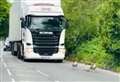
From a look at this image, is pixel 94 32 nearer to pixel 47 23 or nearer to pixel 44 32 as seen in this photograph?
pixel 47 23

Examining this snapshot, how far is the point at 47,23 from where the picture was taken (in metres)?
42.4

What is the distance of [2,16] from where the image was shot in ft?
325

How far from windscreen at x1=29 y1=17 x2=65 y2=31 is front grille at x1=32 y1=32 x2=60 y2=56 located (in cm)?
46

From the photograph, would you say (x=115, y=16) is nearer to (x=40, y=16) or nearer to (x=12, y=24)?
(x=40, y=16)

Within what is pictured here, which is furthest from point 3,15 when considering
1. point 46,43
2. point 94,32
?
point 46,43

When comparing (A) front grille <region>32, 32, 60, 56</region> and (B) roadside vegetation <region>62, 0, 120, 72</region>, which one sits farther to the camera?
(A) front grille <region>32, 32, 60, 56</region>

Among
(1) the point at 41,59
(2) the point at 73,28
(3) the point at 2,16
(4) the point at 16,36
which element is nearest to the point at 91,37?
(2) the point at 73,28

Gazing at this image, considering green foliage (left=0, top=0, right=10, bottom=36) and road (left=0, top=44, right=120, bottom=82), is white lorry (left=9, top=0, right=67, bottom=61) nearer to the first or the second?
road (left=0, top=44, right=120, bottom=82)

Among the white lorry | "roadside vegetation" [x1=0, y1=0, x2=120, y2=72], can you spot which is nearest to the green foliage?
"roadside vegetation" [x1=0, y1=0, x2=120, y2=72]

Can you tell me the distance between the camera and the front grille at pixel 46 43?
42500 millimetres

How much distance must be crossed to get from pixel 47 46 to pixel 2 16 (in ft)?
187

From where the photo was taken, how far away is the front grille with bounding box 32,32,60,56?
4250 centimetres

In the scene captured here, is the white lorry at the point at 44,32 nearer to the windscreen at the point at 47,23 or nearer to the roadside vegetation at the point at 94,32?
the windscreen at the point at 47,23

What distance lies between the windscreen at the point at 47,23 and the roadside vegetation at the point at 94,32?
271 centimetres
